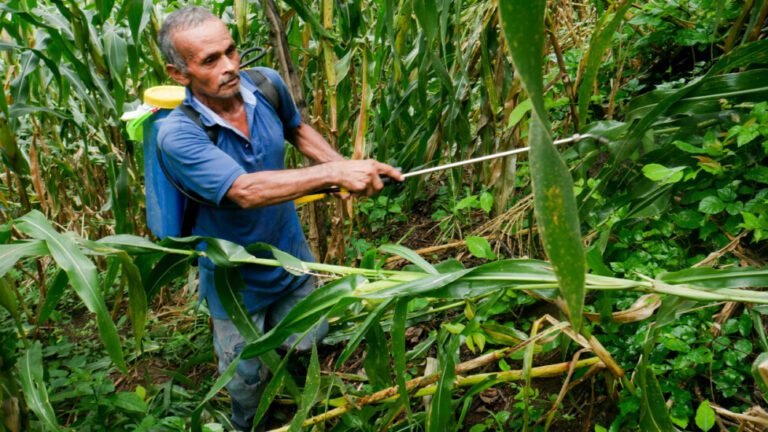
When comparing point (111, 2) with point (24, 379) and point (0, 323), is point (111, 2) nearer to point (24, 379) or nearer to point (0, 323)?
point (24, 379)

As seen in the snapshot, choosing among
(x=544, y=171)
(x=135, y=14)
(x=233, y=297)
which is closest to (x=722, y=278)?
(x=544, y=171)

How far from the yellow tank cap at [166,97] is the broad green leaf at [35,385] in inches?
27.7

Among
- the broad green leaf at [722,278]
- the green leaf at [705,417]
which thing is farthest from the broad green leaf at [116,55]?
the green leaf at [705,417]

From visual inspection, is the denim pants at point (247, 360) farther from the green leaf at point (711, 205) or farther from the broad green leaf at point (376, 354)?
the green leaf at point (711, 205)

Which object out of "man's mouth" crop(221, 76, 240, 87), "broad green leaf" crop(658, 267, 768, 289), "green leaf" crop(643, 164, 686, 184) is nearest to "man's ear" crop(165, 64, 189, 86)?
"man's mouth" crop(221, 76, 240, 87)

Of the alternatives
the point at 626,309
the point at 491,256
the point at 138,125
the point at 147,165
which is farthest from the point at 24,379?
the point at 626,309

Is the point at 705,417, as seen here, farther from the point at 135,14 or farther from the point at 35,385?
the point at 135,14

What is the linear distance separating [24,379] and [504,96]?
1.56 meters

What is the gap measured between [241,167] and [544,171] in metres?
1.14

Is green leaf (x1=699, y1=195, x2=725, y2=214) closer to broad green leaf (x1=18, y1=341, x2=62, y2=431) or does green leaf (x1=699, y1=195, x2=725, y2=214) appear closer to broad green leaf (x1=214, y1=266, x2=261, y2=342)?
broad green leaf (x1=214, y1=266, x2=261, y2=342)

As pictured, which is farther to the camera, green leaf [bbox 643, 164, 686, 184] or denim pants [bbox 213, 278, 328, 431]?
denim pants [bbox 213, 278, 328, 431]

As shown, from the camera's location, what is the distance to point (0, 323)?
2621mm

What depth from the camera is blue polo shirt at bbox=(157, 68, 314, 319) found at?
1.58 metres

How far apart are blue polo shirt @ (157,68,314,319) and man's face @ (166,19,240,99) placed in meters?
0.07
